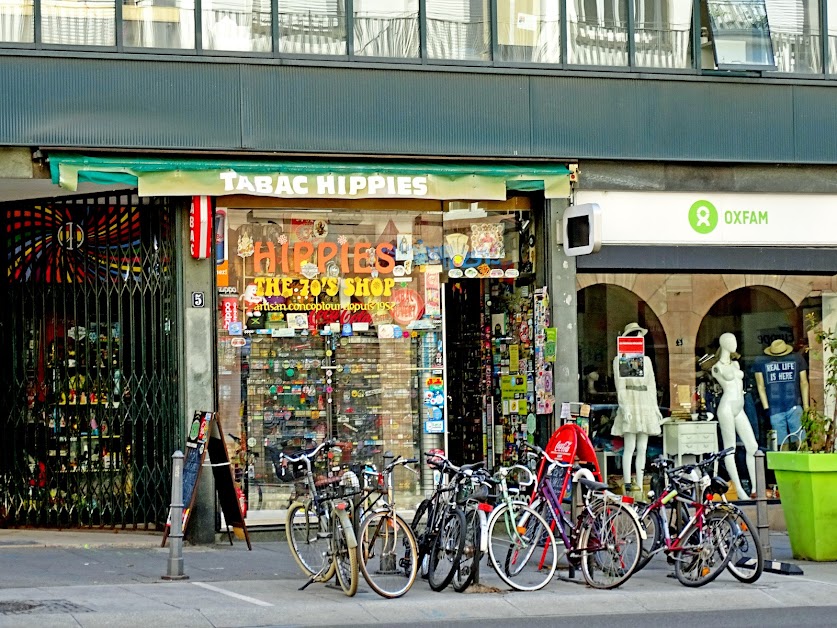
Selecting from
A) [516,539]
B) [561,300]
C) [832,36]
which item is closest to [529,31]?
[561,300]

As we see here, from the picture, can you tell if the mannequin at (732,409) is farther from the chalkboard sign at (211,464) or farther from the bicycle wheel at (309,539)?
the bicycle wheel at (309,539)

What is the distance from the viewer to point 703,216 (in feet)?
50.8

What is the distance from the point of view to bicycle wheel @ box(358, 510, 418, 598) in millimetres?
10555

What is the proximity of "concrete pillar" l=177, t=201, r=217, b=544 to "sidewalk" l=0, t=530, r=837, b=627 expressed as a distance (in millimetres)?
619

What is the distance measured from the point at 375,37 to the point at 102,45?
2844mm

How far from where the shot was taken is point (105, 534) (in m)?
14.5

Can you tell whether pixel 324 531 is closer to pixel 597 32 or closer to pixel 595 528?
pixel 595 528

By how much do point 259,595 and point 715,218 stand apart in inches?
293

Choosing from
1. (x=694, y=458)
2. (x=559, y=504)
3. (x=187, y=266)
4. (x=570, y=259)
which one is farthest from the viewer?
(x=694, y=458)

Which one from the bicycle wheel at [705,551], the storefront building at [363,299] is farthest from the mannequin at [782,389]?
the bicycle wheel at [705,551]

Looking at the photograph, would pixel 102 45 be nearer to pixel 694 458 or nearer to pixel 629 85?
pixel 629 85

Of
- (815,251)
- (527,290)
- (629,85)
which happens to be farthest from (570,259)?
(815,251)

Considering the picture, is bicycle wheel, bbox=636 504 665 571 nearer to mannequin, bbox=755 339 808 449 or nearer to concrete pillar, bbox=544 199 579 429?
concrete pillar, bbox=544 199 579 429

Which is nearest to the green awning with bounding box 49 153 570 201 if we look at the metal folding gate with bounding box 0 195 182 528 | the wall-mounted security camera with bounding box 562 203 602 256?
the wall-mounted security camera with bounding box 562 203 602 256
